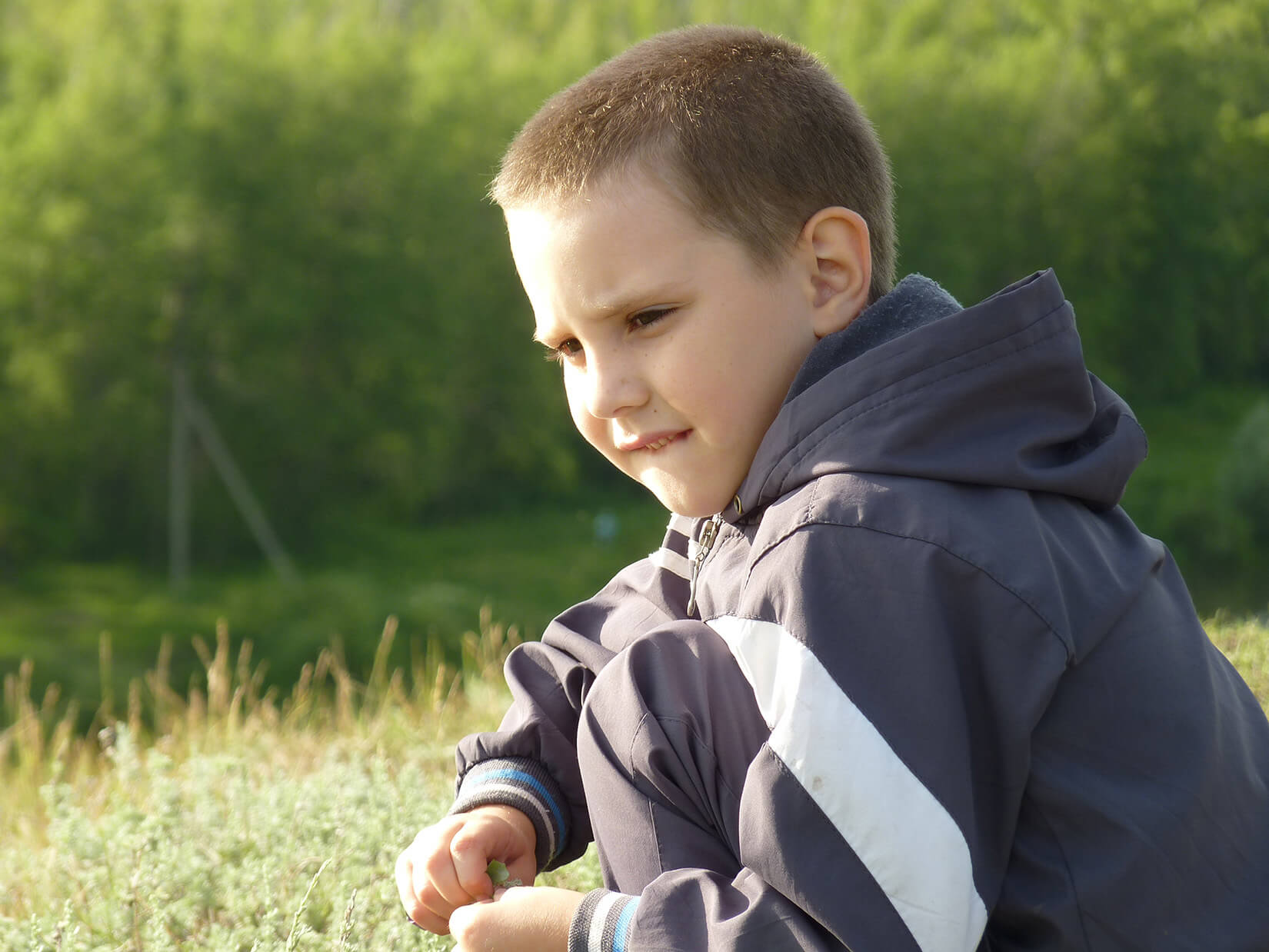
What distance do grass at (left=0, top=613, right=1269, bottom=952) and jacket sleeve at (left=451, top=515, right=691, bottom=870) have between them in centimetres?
30

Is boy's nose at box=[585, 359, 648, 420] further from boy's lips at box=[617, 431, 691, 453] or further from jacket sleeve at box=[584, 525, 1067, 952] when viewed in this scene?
jacket sleeve at box=[584, 525, 1067, 952]

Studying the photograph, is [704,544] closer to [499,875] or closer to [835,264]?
[835,264]

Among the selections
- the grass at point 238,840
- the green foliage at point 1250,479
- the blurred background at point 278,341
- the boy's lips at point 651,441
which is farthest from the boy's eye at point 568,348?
the blurred background at point 278,341

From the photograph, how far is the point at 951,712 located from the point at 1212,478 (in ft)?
15.0

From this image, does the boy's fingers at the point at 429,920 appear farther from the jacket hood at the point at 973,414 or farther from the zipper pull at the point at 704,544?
the jacket hood at the point at 973,414

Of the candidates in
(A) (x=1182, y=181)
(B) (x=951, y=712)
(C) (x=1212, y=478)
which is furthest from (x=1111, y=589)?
(C) (x=1212, y=478)

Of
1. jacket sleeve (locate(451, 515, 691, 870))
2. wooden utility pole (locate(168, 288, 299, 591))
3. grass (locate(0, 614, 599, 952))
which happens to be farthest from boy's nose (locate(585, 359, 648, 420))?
wooden utility pole (locate(168, 288, 299, 591))

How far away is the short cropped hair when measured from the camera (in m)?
1.57

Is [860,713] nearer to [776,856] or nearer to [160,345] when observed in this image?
[776,856]

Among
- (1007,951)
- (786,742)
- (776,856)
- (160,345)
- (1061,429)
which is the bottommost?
(160,345)

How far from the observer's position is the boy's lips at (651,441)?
162cm

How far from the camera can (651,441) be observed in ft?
5.34

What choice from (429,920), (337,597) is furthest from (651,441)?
(337,597)

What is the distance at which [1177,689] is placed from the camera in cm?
135
